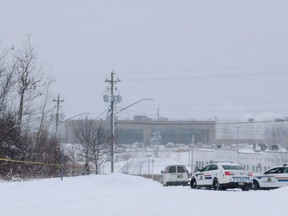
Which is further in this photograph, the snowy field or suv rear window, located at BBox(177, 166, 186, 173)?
suv rear window, located at BBox(177, 166, 186, 173)

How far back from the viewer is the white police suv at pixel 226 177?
1078 inches

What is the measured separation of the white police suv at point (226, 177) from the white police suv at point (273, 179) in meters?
0.87

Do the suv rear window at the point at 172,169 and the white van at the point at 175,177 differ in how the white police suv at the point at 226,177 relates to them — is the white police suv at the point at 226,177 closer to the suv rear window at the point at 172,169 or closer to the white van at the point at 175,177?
the white van at the point at 175,177

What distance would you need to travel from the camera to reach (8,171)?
111 feet

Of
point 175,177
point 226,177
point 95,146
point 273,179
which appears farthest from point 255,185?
point 95,146

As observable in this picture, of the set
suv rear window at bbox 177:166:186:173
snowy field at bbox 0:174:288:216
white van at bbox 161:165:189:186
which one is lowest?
white van at bbox 161:165:189:186

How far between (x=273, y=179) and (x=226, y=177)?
2631 mm

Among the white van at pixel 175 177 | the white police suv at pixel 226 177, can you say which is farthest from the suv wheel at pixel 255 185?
the white van at pixel 175 177

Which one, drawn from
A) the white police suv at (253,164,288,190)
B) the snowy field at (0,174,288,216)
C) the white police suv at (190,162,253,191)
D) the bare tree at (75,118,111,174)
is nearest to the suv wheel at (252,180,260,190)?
the white police suv at (253,164,288,190)

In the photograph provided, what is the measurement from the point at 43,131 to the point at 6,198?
33.6m

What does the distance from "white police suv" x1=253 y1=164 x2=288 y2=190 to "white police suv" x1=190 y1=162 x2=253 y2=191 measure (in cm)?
87

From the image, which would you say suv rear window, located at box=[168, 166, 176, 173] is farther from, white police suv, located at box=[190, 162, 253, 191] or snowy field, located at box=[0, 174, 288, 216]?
snowy field, located at box=[0, 174, 288, 216]

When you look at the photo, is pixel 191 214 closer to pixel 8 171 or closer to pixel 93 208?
pixel 93 208

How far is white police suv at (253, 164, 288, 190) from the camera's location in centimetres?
2800
